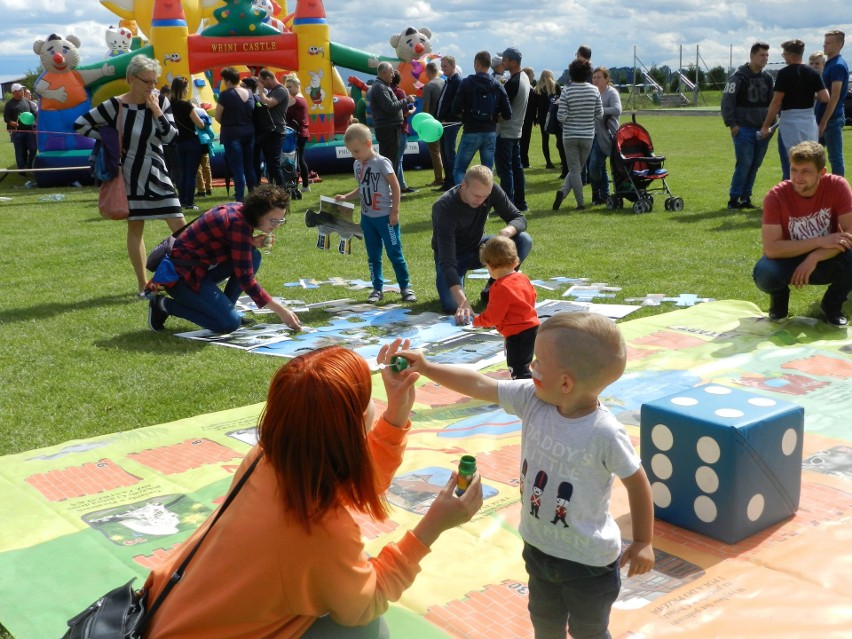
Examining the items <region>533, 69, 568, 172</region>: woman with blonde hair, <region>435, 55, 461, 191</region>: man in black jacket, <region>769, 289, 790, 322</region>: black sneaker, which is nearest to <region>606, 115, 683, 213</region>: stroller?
<region>435, 55, 461, 191</region>: man in black jacket

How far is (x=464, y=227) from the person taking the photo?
22.0ft

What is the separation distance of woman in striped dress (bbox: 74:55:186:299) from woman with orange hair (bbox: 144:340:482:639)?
555cm

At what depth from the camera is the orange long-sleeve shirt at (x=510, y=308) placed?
186 inches

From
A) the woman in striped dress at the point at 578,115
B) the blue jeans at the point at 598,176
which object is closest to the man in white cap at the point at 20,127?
the woman in striped dress at the point at 578,115

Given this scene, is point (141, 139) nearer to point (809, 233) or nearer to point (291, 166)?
point (809, 233)

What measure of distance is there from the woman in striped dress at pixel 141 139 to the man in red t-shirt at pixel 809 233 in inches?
177

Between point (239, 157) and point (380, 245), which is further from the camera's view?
point (239, 157)

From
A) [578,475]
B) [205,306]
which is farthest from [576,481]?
[205,306]

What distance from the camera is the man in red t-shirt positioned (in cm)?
570

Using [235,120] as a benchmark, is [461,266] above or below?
below

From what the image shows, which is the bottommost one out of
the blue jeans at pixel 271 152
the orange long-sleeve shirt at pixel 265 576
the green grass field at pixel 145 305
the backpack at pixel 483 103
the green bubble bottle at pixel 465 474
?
the green grass field at pixel 145 305

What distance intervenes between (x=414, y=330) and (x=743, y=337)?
7.09 ft

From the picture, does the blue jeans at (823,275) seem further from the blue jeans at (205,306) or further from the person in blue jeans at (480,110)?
the person in blue jeans at (480,110)

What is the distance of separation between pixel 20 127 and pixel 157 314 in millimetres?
13583
